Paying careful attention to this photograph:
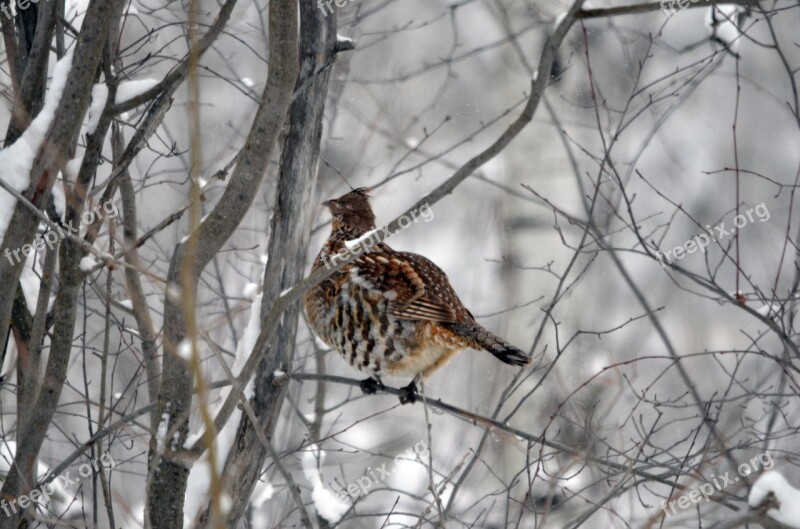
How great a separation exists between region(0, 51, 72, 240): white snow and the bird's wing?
1960mm

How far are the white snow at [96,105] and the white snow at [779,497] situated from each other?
2.79 m

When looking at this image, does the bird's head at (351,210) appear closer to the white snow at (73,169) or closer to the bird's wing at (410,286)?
the bird's wing at (410,286)

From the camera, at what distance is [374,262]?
488cm

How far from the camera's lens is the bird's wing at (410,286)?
4.70 meters

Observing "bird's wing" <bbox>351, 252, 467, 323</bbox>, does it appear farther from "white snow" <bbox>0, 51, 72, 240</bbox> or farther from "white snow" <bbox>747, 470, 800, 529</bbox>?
"white snow" <bbox>0, 51, 72, 240</bbox>

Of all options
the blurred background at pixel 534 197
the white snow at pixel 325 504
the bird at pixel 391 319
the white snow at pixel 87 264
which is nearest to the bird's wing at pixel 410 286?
the bird at pixel 391 319

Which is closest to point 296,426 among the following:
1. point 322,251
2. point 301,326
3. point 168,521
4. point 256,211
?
point 301,326

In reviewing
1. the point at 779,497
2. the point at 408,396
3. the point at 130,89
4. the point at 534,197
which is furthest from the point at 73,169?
the point at 534,197

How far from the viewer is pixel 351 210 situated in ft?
17.5

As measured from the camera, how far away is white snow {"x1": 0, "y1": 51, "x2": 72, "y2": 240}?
10.4 feet

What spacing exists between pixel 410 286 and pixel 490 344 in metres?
0.57

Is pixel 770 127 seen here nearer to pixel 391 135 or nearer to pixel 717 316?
pixel 717 316

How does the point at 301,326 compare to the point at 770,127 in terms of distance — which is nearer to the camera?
the point at 301,326

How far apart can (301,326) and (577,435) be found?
286cm
